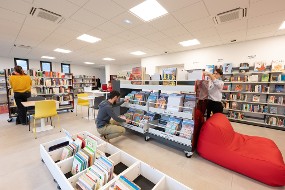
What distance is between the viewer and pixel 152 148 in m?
2.69

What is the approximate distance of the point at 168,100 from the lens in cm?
259

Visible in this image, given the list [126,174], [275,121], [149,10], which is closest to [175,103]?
[126,174]

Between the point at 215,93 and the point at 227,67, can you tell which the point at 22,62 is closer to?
the point at 215,93

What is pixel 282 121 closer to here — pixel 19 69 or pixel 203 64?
pixel 203 64

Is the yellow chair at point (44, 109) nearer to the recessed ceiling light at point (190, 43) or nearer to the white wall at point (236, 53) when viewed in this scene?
the recessed ceiling light at point (190, 43)

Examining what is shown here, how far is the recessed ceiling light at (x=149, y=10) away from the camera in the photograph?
2.70 metres

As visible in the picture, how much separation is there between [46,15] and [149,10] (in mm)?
2420

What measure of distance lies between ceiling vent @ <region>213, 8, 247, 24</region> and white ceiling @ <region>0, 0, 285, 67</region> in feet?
0.40

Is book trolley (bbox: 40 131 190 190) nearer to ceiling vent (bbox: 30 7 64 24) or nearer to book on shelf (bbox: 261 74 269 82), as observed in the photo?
ceiling vent (bbox: 30 7 64 24)

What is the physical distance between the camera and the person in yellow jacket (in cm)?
393

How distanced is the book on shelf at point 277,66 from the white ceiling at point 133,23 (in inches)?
36.1

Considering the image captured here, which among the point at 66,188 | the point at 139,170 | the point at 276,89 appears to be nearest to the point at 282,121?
the point at 276,89

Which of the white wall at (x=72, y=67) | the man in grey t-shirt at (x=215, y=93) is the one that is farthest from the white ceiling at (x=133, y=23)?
the white wall at (x=72, y=67)

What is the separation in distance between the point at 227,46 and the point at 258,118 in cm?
293
